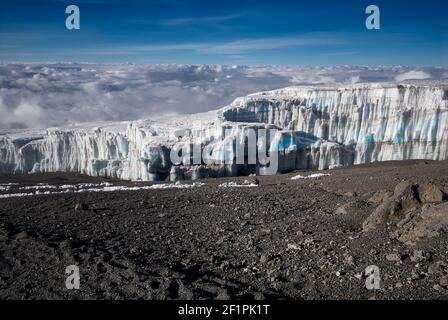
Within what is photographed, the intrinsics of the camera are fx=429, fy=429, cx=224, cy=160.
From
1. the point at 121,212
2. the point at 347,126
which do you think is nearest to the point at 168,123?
the point at 347,126

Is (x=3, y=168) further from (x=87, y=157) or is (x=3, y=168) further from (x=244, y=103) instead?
(x=244, y=103)

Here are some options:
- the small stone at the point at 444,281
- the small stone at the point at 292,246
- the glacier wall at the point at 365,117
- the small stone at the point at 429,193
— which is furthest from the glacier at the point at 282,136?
the small stone at the point at 444,281

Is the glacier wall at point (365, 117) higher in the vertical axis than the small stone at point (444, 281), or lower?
higher

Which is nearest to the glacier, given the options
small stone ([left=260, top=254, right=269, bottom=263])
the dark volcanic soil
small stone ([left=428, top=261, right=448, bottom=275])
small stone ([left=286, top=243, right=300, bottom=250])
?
the dark volcanic soil

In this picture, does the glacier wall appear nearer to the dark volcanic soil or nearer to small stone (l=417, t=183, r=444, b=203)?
the dark volcanic soil

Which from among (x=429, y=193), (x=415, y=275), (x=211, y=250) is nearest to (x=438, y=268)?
(x=415, y=275)

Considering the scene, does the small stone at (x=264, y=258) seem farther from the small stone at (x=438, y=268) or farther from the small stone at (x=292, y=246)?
the small stone at (x=438, y=268)

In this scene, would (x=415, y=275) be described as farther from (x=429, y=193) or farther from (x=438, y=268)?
(x=429, y=193)
